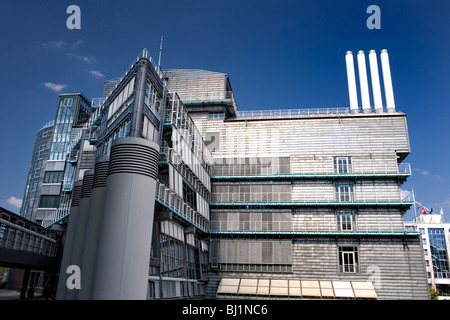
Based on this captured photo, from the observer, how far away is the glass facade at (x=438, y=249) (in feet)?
421

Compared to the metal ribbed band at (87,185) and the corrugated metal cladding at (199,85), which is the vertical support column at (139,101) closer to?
the metal ribbed band at (87,185)

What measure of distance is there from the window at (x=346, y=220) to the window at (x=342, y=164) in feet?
19.0

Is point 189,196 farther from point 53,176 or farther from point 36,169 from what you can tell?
point 36,169

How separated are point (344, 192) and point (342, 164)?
4069mm

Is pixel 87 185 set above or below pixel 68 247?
above

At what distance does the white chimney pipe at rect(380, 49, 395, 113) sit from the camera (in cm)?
5281

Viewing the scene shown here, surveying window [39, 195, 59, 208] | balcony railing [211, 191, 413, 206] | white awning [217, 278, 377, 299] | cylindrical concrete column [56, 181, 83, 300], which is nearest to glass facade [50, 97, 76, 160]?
window [39, 195, 59, 208]

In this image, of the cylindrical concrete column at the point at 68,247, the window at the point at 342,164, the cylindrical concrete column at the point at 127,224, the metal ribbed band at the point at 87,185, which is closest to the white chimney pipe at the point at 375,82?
the window at the point at 342,164

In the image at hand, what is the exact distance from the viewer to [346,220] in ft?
156

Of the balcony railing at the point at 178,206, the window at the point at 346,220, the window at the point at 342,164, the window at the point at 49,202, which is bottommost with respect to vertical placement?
the balcony railing at the point at 178,206

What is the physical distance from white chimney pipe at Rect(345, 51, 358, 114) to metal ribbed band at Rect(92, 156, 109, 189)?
39.5 m

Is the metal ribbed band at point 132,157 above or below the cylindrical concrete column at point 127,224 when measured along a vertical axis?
above

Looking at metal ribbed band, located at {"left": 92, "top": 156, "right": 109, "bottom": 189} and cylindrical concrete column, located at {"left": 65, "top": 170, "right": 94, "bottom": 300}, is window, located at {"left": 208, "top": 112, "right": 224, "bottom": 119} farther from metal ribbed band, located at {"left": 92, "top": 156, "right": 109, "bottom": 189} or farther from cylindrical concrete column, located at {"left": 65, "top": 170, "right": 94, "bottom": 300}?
metal ribbed band, located at {"left": 92, "top": 156, "right": 109, "bottom": 189}

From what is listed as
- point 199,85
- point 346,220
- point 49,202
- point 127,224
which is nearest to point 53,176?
point 49,202
